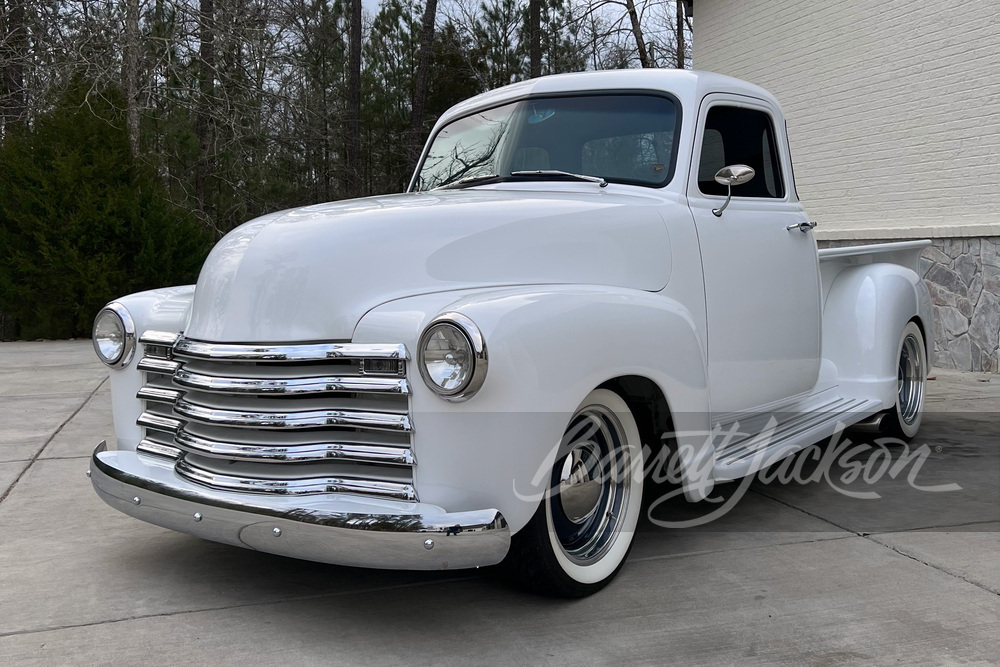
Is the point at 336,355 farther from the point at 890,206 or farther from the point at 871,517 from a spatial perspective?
the point at 890,206

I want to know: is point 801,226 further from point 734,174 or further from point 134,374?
point 134,374

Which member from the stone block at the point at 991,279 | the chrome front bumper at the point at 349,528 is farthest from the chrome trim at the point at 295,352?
the stone block at the point at 991,279

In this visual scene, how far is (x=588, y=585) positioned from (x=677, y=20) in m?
23.2

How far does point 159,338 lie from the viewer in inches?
131

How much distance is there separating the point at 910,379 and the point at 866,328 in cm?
96

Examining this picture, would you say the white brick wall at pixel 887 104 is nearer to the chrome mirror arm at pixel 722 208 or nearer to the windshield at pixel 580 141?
the chrome mirror arm at pixel 722 208

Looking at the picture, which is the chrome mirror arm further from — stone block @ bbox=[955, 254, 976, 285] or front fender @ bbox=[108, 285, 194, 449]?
stone block @ bbox=[955, 254, 976, 285]

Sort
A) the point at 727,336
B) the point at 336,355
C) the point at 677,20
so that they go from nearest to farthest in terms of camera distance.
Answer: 1. the point at 336,355
2. the point at 727,336
3. the point at 677,20

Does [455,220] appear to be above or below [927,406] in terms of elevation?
above

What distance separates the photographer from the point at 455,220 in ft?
10.4

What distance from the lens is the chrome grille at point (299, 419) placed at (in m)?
2.67

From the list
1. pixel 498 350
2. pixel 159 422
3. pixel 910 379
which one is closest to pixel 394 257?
pixel 498 350

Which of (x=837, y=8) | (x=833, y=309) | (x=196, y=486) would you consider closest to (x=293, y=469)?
(x=196, y=486)

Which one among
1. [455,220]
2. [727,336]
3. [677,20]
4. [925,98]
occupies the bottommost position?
[727,336]
